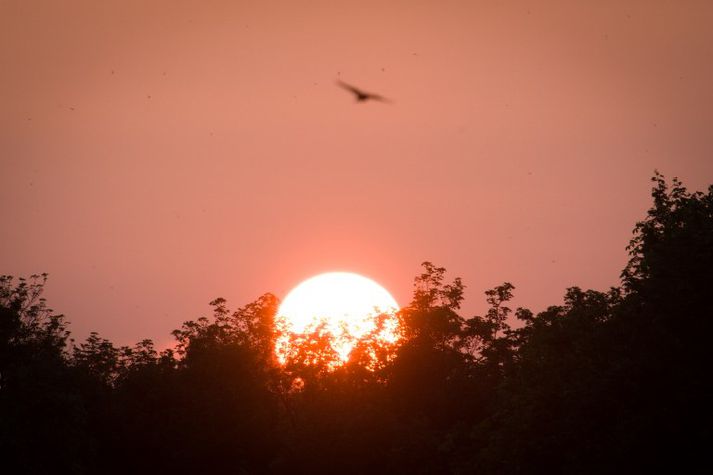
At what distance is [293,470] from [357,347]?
10.3 m

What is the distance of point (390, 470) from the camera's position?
49875mm

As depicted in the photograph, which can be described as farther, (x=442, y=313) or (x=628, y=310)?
(x=442, y=313)

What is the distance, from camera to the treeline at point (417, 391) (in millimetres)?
31531

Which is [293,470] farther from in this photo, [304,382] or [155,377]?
[155,377]

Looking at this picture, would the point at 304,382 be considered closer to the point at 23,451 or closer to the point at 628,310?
the point at 23,451

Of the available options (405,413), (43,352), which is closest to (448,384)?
(405,413)

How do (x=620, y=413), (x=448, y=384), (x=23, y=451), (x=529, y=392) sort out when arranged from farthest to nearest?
(x=448, y=384), (x=23, y=451), (x=529, y=392), (x=620, y=413)

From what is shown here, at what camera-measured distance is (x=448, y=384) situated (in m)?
52.3

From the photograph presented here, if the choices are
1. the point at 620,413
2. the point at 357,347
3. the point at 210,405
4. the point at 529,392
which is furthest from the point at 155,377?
the point at 620,413

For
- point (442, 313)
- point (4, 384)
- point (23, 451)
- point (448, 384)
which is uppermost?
point (442, 313)

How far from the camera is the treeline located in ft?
103

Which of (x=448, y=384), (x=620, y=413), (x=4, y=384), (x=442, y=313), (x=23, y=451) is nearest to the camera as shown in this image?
(x=620, y=413)

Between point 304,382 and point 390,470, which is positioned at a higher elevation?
point 304,382

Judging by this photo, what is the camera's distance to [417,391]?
53.9 m
